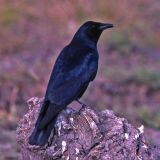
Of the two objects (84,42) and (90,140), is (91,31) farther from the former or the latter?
(90,140)

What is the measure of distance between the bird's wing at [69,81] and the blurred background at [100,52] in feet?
5.32

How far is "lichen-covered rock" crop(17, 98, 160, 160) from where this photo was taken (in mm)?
5633

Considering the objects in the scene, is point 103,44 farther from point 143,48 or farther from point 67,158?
point 67,158

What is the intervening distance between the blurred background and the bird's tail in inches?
79.1

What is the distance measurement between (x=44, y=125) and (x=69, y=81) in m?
0.67

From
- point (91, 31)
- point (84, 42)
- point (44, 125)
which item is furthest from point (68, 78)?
point (91, 31)

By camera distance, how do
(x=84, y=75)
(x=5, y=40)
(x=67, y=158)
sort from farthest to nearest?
1. (x=5, y=40)
2. (x=84, y=75)
3. (x=67, y=158)

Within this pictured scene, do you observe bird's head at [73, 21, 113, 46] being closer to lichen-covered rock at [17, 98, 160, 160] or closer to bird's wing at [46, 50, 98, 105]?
bird's wing at [46, 50, 98, 105]

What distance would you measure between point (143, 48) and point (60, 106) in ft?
22.9

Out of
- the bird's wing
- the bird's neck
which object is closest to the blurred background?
the bird's neck

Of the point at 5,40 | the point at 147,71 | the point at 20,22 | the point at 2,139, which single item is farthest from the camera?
the point at 20,22

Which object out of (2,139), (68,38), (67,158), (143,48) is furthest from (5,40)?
(67,158)

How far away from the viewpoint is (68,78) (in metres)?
6.20

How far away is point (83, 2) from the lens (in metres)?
14.5
